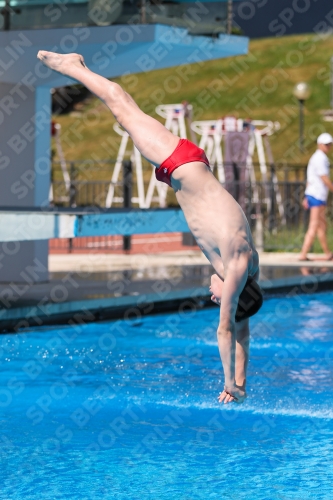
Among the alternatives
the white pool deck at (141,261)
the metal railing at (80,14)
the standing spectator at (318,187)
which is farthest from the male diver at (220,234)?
the standing spectator at (318,187)

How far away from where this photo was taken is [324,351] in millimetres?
8859

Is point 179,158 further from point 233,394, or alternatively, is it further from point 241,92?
point 241,92

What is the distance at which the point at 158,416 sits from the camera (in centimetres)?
635

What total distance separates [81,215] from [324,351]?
9.05ft

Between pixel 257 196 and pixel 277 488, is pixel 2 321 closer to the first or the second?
pixel 277 488

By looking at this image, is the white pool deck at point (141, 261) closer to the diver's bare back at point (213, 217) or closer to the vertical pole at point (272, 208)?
the vertical pole at point (272, 208)

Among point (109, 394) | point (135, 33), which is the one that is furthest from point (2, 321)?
point (135, 33)

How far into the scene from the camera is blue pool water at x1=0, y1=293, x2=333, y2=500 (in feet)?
16.2

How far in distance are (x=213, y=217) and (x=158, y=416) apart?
2.12 meters

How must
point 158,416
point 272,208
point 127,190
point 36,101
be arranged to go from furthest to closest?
point 272,208
point 127,190
point 36,101
point 158,416

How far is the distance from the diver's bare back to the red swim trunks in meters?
0.03

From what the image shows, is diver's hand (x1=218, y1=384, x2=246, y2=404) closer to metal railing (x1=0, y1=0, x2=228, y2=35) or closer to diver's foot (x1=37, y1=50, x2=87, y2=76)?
diver's foot (x1=37, y1=50, x2=87, y2=76)

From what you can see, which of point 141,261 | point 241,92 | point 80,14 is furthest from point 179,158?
point 241,92

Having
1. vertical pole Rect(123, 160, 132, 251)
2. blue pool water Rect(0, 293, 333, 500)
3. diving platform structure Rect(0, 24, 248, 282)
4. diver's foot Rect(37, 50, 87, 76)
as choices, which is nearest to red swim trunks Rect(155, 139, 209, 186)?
diver's foot Rect(37, 50, 87, 76)
